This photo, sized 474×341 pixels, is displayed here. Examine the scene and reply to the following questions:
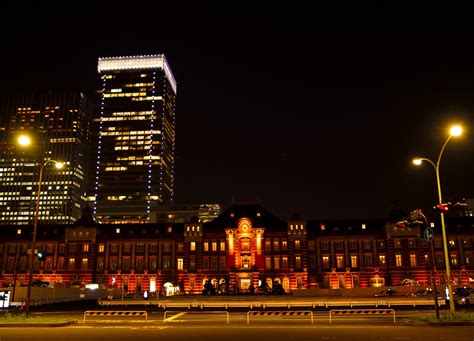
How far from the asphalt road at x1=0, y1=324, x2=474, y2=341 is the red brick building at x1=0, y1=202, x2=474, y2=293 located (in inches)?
2334

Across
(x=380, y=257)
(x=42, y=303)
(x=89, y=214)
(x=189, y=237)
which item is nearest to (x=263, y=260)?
(x=189, y=237)

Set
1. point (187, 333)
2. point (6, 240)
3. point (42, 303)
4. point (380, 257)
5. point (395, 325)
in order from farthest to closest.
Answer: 1. point (6, 240)
2. point (380, 257)
3. point (42, 303)
4. point (395, 325)
5. point (187, 333)

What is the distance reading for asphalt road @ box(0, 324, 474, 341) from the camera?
68.4ft

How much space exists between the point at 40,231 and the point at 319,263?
184 feet

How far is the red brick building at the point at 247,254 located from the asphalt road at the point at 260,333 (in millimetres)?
59272

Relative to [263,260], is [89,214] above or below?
above

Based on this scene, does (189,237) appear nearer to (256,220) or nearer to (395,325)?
(256,220)

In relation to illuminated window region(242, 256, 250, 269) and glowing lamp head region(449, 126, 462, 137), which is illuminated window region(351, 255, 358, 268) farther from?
glowing lamp head region(449, 126, 462, 137)

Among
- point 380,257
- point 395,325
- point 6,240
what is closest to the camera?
point 395,325

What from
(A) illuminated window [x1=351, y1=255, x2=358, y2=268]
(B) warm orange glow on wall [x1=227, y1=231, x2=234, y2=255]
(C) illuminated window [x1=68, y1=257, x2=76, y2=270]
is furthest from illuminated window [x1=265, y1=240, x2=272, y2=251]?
(C) illuminated window [x1=68, y1=257, x2=76, y2=270]

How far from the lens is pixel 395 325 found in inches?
1070

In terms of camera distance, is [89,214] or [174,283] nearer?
[174,283]

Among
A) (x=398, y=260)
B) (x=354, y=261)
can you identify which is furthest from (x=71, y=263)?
(x=398, y=260)

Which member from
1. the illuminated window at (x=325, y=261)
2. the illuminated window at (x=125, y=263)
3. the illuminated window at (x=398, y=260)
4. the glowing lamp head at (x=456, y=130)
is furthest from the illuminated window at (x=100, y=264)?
the glowing lamp head at (x=456, y=130)
